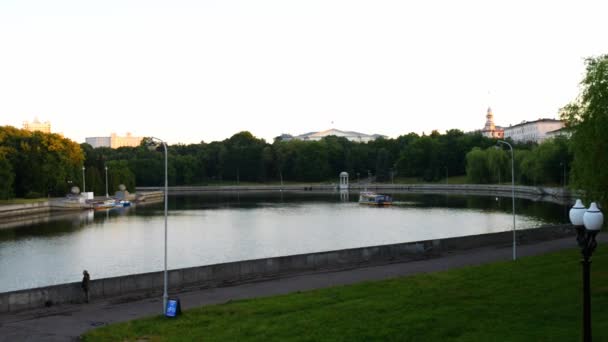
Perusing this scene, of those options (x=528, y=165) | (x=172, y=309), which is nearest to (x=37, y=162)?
(x=528, y=165)

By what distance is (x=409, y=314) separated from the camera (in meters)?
20.1

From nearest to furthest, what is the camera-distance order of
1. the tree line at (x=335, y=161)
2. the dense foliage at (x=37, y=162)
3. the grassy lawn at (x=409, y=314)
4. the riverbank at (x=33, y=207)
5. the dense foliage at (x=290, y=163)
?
1. the grassy lawn at (x=409, y=314)
2. the tree line at (x=335, y=161)
3. the riverbank at (x=33, y=207)
4. the dense foliage at (x=37, y=162)
5. the dense foliage at (x=290, y=163)

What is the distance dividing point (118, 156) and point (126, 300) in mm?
173166

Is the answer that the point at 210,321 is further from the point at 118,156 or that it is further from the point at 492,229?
the point at 118,156

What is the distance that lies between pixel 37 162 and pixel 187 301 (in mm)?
92977

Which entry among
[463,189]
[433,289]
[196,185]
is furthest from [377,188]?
[433,289]

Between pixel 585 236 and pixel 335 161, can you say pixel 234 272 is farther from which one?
pixel 335 161

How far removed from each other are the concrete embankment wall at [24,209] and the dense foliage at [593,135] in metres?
75.4

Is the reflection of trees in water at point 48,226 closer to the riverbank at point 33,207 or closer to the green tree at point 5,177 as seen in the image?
the riverbank at point 33,207

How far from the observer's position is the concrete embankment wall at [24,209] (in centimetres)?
9044

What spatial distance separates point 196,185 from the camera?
186 meters

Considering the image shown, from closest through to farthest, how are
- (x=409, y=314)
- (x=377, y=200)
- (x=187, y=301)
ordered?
(x=409, y=314) < (x=187, y=301) < (x=377, y=200)

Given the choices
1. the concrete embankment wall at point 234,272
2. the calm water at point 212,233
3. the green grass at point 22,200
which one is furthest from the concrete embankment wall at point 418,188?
the concrete embankment wall at point 234,272

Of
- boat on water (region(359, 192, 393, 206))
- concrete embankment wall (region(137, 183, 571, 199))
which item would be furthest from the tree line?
boat on water (region(359, 192, 393, 206))
